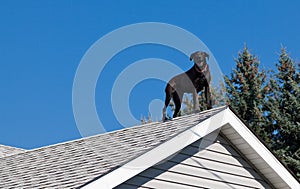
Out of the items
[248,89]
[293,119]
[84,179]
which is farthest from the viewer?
[248,89]

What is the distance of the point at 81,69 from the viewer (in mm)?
8688

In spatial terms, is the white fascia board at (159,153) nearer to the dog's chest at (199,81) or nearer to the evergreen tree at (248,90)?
the dog's chest at (199,81)

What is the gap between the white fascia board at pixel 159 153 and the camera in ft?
25.5

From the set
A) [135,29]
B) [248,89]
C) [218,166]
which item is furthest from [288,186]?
[248,89]

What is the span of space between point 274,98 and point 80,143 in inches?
601

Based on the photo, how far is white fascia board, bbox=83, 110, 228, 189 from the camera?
7.77 m

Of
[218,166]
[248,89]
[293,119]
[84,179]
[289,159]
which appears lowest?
[84,179]

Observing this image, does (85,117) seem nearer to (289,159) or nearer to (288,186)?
(288,186)

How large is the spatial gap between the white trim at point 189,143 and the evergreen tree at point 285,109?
12.1m

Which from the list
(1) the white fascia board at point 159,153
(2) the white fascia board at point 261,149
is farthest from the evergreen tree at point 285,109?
(1) the white fascia board at point 159,153

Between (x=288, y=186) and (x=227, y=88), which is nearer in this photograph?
(x=288, y=186)

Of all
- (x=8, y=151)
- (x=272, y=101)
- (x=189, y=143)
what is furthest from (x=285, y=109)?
(x=189, y=143)

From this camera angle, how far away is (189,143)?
29.5 ft

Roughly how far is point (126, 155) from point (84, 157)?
1.10 meters
